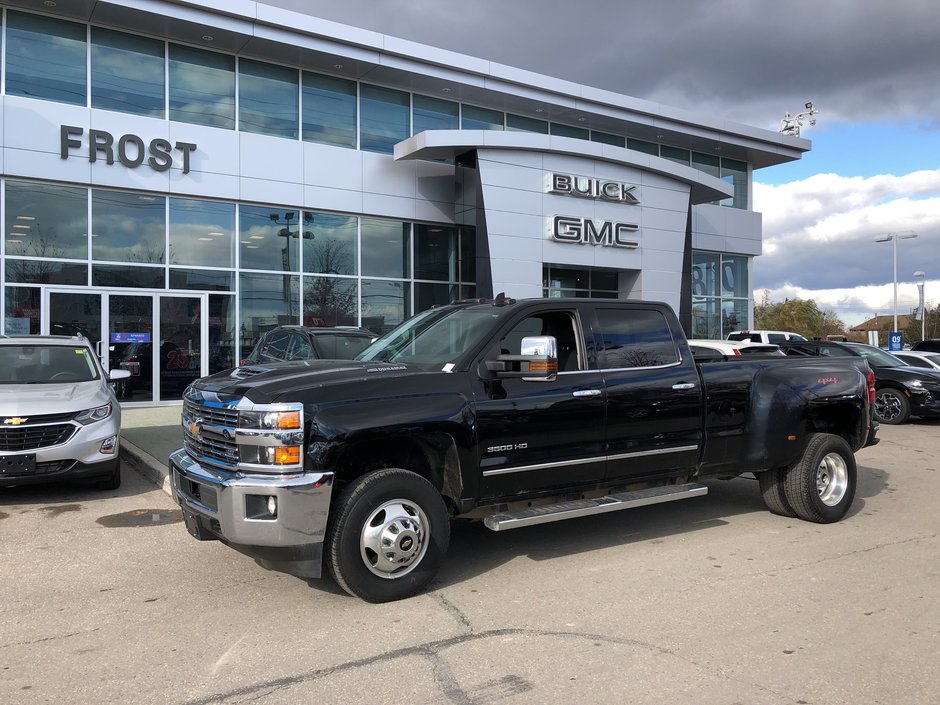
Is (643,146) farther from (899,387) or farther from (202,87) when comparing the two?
(202,87)

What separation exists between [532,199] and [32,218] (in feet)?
37.3

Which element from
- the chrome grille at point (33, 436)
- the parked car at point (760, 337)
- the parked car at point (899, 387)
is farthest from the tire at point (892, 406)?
the chrome grille at point (33, 436)

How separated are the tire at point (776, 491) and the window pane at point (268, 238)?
13.1 m

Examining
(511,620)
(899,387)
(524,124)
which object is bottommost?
(511,620)

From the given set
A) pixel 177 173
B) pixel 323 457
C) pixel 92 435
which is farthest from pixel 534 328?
pixel 177 173

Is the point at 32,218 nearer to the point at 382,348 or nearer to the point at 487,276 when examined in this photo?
the point at 487,276

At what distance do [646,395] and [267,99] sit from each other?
14.7 meters

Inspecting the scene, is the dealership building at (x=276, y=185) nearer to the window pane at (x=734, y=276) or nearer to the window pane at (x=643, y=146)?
the window pane at (x=643, y=146)

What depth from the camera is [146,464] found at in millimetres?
9273

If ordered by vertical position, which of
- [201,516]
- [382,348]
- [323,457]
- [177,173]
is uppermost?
[177,173]

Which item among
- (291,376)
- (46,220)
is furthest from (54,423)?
(46,220)

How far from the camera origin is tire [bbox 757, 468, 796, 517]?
274 inches

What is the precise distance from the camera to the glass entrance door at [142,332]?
605 inches

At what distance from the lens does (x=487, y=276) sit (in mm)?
18922
